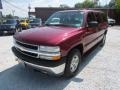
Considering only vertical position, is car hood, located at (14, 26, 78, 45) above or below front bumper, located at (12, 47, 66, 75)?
above

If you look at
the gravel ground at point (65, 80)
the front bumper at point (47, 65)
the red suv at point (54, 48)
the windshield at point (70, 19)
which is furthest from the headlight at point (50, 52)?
the windshield at point (70, 19)

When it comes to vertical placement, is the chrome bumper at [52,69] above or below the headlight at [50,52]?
below

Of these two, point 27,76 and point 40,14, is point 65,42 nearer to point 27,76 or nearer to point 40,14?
point 27,76

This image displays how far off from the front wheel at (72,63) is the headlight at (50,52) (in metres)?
0.54

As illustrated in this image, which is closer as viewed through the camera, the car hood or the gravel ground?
the car hood

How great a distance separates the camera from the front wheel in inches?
161

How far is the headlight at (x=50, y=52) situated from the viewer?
11.7ft

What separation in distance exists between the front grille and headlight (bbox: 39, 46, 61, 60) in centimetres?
18

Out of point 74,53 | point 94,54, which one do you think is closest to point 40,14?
point 94,54

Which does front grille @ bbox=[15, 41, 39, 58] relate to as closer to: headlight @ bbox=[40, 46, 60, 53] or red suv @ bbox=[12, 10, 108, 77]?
red suv @ bbox=[12, 10, 108, 77]

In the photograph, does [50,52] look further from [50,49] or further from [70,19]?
[70,19]

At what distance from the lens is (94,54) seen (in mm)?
7023

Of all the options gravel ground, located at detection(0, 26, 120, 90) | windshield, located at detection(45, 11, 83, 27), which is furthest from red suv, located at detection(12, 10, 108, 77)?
gravel ground, located at detection(0, 26, 120, 90)

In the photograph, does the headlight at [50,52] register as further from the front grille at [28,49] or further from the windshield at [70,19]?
the windshield at [70,19]
